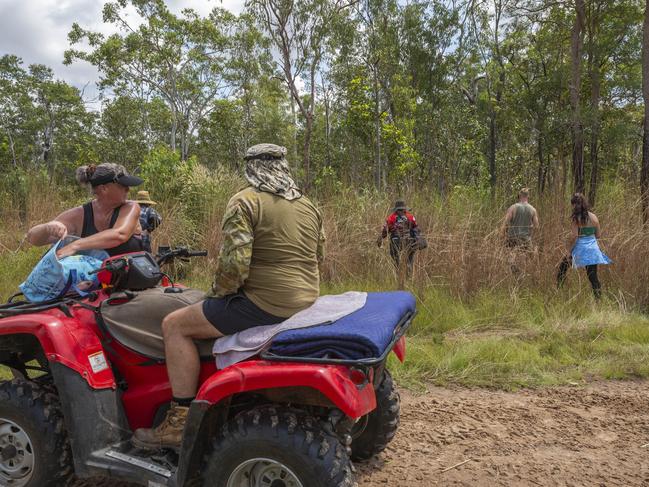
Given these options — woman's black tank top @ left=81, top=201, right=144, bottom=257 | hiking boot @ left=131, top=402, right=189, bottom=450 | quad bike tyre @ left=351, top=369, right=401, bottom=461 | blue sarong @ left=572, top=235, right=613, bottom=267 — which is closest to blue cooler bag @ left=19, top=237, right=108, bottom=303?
woman's black tank top @ left=81, top=201, right=144, bottom=257

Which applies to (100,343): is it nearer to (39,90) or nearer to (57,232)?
(57,232)

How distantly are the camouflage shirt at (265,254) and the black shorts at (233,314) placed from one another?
32 mm

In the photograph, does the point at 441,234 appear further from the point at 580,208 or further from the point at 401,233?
the point at 580,208

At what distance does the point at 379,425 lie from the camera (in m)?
3.10

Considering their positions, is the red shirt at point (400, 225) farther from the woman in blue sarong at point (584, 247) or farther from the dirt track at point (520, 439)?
the dirt track at point (520, 439)

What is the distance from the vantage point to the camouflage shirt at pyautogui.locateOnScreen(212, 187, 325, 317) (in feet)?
8.04

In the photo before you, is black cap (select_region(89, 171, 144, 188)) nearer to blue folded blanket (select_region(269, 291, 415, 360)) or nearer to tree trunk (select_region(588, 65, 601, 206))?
blue folded blanket (select_region(269, 291, 415, 360))

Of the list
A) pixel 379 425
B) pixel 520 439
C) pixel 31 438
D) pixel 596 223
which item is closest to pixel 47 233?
pixel 31 438

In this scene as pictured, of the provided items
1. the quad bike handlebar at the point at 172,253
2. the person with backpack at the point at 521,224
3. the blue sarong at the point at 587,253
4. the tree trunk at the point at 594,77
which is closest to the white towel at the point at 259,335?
the quad bike handlebar at the point at 172,253

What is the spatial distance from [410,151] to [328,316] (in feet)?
54.4

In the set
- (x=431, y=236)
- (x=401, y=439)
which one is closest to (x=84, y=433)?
(x=401, y=439)

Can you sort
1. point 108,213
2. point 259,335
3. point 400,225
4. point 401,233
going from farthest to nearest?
point 400,225 < point 401,233 < point 108,213 < point 259,335

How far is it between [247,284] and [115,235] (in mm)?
1007

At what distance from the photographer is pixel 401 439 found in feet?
11.7
